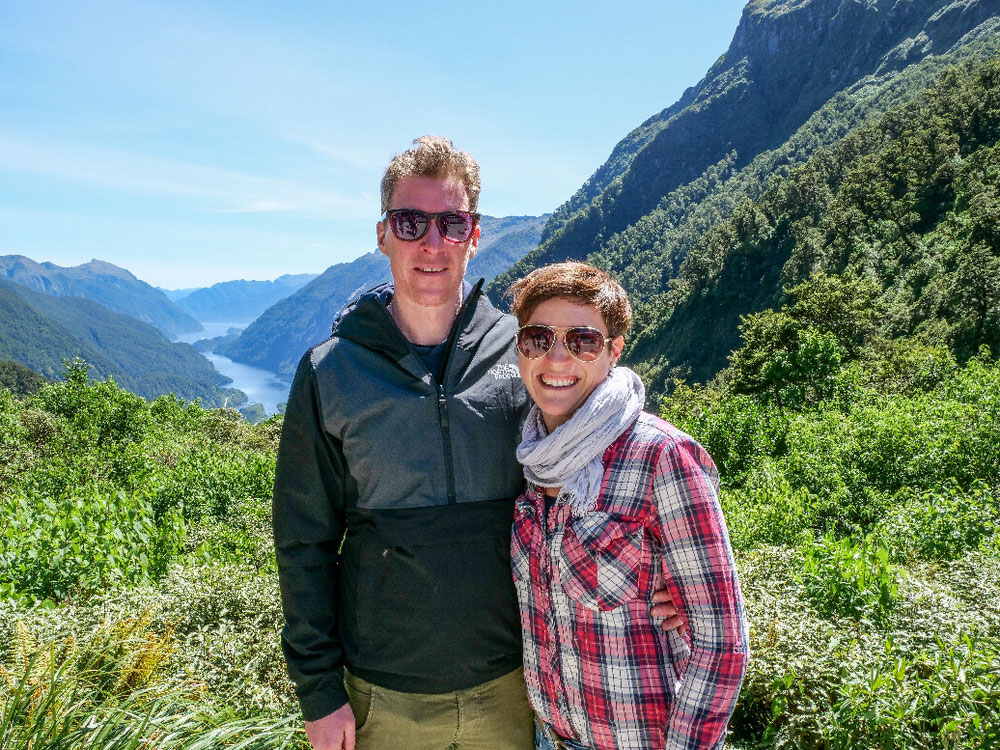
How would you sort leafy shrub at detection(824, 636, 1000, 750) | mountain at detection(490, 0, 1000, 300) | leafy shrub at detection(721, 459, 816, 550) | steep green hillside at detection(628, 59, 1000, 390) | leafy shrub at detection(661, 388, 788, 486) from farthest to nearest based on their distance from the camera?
mountain at detection(490, 0, 1000, 300) → steep green hillside at detection(628, 59, 1000, 390) → leafy shrub at detection(661, 388, 788, 486) → leafy shrub at detection(721, 459, 816, 550) → leafy shrub at detection(824, 636, 1000, 750)

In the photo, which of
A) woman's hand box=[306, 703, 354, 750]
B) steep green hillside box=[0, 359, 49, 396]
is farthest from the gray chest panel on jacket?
steep green hillside box=[0, 359, 49, 396]

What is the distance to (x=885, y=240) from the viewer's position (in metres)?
55.8

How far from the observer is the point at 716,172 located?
17375cm

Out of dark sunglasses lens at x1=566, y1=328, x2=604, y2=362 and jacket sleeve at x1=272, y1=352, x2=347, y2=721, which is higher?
dark sunglasses lens at x1=566, y1=328, x2=604, y2=362

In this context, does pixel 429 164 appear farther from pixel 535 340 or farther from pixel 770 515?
pixel 770 515

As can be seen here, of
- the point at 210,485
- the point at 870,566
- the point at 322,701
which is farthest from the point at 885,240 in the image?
the point at 322,701

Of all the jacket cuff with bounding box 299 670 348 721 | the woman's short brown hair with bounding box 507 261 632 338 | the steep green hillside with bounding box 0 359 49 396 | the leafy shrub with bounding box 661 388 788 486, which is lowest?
the steep green hillside with bounding box 0 359 49 396

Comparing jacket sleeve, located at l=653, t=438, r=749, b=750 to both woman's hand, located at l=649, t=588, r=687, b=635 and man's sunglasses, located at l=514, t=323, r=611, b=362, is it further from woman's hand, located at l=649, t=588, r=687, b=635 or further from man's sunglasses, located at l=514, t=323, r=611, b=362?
man's sunglasses, located at l=514, t=323, r=611, b=362

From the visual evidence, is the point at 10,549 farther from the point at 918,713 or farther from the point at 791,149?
the point at 791,149

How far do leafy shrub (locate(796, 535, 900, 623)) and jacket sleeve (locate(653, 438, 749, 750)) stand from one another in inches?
87.5

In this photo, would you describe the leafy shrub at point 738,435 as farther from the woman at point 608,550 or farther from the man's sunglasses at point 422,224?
the man's sunglasses at point 422,224

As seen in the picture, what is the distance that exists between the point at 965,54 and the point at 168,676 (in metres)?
159

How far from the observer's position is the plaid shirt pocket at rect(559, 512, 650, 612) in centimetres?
177

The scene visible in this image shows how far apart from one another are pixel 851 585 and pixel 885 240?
2533 inches
